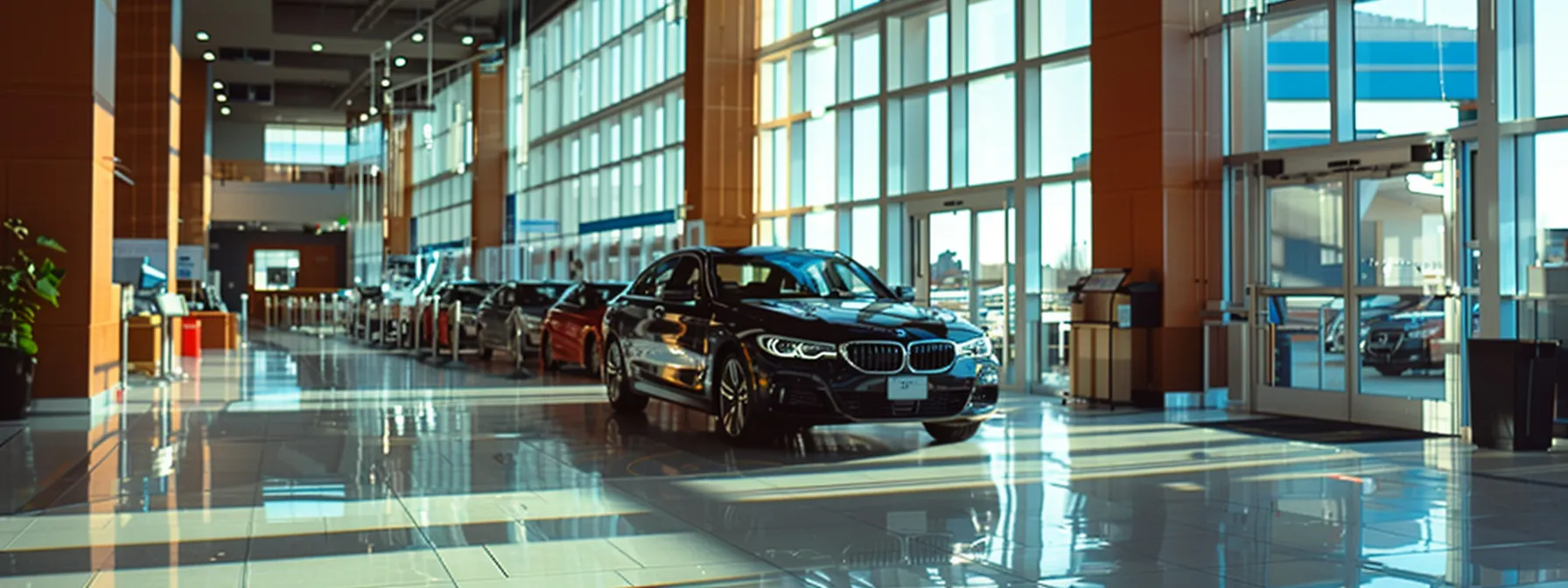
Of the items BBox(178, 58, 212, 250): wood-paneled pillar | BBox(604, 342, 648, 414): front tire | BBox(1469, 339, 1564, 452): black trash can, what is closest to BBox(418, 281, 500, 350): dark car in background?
BBox(604, 342, 648, 414): front tire

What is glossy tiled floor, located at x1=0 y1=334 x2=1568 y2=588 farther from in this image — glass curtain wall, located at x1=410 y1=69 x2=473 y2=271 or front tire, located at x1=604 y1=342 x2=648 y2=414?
glass curtain wall, located at x1=410 y1=69 x2=473 y2=271

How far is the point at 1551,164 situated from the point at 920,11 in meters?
9.27

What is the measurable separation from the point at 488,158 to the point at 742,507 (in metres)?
32.3

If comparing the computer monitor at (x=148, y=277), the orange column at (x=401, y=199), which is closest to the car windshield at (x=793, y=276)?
the computer monitor at (x=148, y=277)

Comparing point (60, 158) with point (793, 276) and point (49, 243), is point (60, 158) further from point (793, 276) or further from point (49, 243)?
point (793, 276)

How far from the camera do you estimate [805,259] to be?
35.9 feet

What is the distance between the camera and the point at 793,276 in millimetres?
10609

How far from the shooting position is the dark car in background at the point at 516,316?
777 inches

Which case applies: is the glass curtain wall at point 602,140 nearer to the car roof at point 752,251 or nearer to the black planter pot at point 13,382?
the car roof at point 752,251

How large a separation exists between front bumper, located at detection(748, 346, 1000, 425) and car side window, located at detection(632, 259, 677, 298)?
7.91 ft

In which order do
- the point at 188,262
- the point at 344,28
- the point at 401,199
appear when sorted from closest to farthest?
the point at 188,262
the point at 344,28
the point at 401,199

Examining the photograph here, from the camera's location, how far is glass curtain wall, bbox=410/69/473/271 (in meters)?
40.7

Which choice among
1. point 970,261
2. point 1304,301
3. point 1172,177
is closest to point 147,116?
point 970,261

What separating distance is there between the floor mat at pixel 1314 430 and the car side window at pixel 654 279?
4.35 meters
